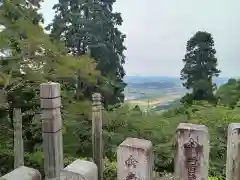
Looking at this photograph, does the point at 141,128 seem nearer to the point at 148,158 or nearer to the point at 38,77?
the point at 38,77

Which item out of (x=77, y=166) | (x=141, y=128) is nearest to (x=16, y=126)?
(x=141, y=128)

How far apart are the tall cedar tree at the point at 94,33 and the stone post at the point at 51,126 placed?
21.4ft

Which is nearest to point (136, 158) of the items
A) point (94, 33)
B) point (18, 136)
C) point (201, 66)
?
point (18, 136)

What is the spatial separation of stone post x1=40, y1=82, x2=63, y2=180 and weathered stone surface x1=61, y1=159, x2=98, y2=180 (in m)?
0.32

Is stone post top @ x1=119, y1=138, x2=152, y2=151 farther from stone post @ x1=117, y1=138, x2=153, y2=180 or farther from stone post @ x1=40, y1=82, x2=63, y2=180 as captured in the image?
stone post @ x1=40, y1=82, x2=63, y2=180

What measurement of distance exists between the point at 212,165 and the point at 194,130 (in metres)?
4.21

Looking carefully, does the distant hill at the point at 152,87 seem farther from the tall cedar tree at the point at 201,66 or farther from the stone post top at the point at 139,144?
the stone post top at the point at 139,144

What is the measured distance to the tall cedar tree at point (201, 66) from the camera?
10789mm

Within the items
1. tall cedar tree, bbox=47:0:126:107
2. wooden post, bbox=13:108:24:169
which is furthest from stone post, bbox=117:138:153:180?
tall cedar tree, bbox=47:0:126:107

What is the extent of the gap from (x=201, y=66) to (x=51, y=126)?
32.4ft

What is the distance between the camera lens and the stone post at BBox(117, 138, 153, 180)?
1812 mm

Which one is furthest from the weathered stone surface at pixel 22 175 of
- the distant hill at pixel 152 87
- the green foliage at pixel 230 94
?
the distant hill at pixel 152 87

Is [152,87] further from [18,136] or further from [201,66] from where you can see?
[18,136]

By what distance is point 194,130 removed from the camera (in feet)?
5.90
